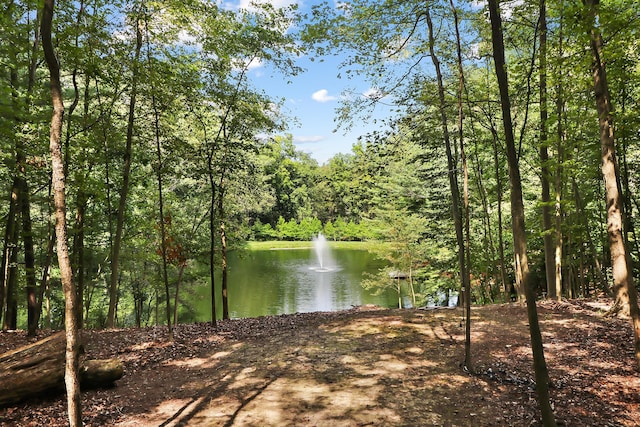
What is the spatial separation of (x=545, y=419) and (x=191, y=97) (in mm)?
8360

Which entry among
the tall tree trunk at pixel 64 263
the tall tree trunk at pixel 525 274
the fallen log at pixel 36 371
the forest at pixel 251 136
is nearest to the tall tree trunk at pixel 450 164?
the forest at pixel 251 136

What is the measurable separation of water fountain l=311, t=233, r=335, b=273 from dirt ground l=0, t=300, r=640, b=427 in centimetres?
2220

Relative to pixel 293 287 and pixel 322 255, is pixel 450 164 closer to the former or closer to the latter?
pixel 293 287

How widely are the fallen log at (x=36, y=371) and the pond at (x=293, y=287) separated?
7520 mm

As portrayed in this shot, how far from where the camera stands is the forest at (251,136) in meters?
5.26

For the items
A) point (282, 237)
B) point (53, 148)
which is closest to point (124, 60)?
point (53, 148)

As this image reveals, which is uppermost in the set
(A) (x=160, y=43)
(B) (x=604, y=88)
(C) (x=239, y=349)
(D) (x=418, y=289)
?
(A) (x=160, y=43)

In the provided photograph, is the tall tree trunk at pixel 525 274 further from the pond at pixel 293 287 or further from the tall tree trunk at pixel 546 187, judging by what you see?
the pond at pixel 293 287

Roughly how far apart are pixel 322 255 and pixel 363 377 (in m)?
34.2

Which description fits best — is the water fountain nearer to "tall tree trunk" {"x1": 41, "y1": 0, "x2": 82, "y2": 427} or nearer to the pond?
the pond

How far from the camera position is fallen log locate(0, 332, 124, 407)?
14.3 feet

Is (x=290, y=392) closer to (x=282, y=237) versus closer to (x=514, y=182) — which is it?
(x=514, y=182)

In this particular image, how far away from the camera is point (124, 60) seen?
690cm

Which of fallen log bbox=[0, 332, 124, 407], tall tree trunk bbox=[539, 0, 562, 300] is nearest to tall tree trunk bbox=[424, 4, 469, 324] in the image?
tall tree trunk bbox=[539, 0, 562, 300]
